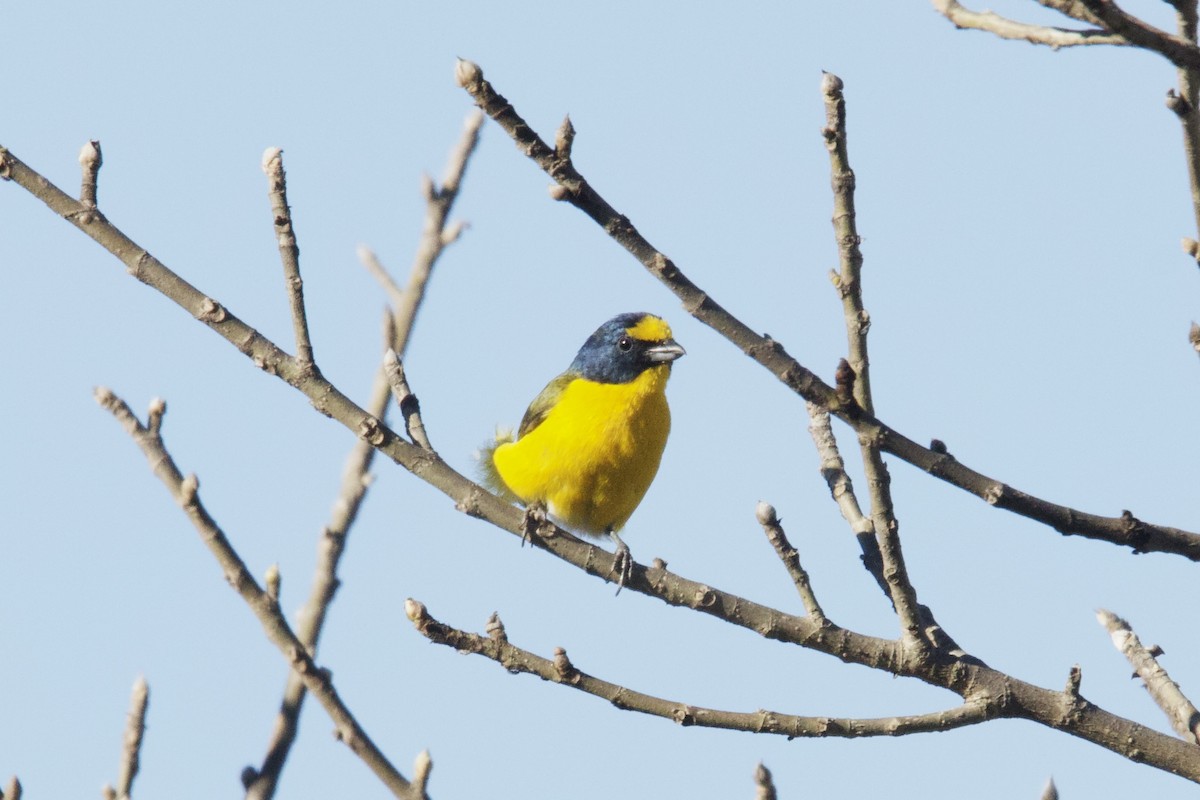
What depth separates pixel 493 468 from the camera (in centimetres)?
770

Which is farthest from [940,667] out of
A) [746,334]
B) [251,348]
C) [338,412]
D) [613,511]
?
[613,511]

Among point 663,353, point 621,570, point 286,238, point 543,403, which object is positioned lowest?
point 621,570

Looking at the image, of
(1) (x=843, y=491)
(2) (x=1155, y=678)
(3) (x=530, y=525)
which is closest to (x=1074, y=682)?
(2) (x=1155, y=678)

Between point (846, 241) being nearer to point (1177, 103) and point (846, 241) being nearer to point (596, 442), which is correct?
point (1177, 103)

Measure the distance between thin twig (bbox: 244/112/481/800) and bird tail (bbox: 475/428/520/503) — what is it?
1448mm

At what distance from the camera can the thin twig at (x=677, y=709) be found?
11.9ft

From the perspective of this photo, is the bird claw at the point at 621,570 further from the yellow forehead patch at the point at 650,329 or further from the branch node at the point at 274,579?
the yellow forehead patch at the point at 650,329

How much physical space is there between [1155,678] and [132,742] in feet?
9.07

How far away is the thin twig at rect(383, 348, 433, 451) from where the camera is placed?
4227 mm

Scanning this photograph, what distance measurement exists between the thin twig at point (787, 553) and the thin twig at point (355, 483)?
1.06 meters

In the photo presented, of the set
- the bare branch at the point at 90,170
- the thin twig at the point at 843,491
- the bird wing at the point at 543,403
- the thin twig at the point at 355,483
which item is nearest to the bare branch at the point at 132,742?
the thin twig at the point at 355,483

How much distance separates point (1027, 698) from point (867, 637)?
411 millimetres

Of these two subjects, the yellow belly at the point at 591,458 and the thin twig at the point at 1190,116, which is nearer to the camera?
the thin twig at the point at 1190,116

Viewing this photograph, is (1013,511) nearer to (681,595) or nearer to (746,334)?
(746,334)
